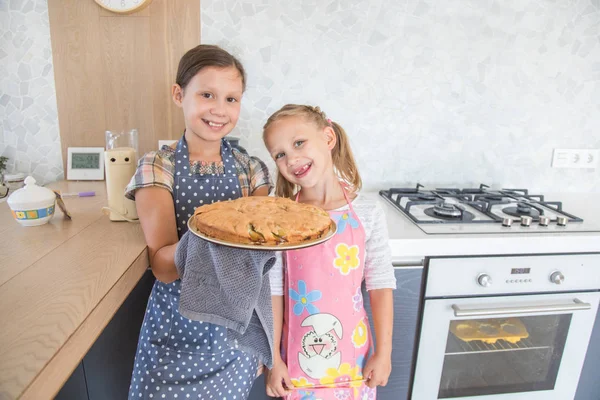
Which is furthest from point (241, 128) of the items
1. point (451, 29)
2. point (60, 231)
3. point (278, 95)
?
point (451, 29)

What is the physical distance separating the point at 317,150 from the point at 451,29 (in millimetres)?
981

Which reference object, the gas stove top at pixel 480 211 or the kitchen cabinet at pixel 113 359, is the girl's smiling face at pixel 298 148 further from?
the kitchen cabinet at pixel 113 359

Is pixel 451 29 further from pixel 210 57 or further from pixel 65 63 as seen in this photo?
pixel 65 63

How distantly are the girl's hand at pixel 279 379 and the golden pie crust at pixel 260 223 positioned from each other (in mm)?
404

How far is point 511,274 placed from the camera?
3.85 feet

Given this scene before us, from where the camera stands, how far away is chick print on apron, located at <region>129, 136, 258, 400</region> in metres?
0.85

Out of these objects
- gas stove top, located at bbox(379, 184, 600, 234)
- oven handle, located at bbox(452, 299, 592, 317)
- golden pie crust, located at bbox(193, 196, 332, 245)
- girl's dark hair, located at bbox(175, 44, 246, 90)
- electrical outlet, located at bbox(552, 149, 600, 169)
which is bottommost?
oven handle, located at bbox(452, 299, 592, 317)

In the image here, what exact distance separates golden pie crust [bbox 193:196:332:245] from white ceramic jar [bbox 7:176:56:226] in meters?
0.43

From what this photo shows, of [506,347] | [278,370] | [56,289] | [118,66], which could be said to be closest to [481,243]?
[506,347]

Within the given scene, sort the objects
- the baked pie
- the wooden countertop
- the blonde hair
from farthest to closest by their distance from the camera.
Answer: the baked pie < the blonde hair < the wooden countertop

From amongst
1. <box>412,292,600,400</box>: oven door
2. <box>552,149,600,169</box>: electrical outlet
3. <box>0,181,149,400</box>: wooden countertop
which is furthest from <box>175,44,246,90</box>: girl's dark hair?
<box>552,149,600,169</box>: electrical outlet

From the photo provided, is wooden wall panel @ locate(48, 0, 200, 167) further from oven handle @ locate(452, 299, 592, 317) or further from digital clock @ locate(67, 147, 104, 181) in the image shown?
oven handle @ locate(452, 299, 592, 317)

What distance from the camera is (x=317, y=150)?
3.03ft

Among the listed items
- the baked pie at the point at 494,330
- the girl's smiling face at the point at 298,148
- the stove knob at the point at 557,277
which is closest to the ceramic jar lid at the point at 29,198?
the girl's smiling face at the point at 298,148
